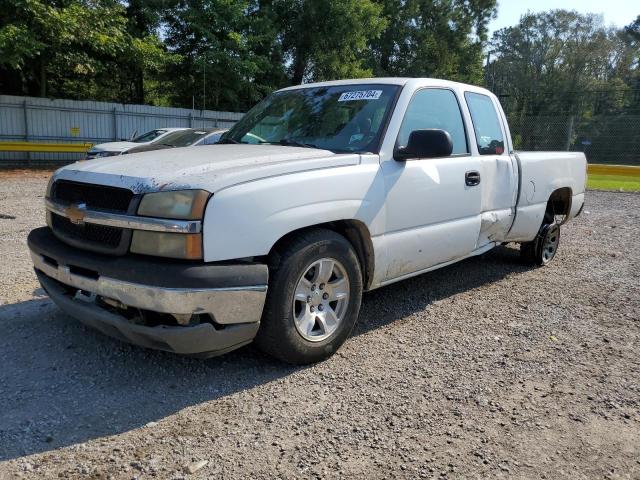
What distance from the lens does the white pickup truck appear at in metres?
2.85

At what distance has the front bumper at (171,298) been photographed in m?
2.78

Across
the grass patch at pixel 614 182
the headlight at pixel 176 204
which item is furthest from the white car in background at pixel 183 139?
the grass patch at pixel 614 182

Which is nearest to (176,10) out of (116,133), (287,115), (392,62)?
(116,133)

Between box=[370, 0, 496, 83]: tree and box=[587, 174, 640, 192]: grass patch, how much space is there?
639 inches

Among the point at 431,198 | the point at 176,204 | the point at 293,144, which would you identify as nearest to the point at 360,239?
the point at 431,198

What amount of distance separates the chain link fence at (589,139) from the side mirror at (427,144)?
19015 mm

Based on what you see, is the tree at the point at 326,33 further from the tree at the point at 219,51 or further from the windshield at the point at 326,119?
the windshield at the point at 326,119

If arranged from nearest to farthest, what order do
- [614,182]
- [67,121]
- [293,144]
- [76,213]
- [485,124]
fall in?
[76,213], [293,144], [485,124], [614,182], [67,121]

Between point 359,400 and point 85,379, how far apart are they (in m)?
1.67

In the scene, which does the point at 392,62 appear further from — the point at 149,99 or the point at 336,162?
the point at 336,162

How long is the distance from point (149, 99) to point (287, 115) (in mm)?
29149

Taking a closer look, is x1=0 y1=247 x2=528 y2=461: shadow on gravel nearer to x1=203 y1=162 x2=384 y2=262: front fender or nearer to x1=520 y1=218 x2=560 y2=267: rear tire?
x1=203 y1=162 x2=384 y2=262: front fender

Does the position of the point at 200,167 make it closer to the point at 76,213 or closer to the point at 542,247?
the point at 76,213

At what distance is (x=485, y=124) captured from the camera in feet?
16.4
